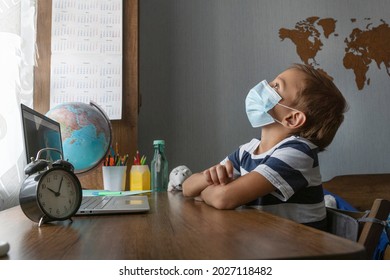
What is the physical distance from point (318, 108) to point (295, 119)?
2.8 inches

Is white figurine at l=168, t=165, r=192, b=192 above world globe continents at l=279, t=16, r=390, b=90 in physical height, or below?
below

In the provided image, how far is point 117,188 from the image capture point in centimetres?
156

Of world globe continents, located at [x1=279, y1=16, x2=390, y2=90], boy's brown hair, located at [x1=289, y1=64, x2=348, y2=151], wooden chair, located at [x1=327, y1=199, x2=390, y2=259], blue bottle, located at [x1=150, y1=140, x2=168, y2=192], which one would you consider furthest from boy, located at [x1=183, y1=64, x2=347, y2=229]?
world globe continents, located at [x1=279, y1=16, x2=390, y2=90]

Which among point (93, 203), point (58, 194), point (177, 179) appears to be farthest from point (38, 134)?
point (177, 179)

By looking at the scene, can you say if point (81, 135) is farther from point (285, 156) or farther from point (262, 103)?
point (285, 156)

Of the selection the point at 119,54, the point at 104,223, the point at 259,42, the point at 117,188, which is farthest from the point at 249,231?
the point at 259,42

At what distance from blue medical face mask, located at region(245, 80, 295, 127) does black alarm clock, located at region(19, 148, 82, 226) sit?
613 mm

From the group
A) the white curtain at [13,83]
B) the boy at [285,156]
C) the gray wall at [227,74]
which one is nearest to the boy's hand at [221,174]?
the boy at [285,156]

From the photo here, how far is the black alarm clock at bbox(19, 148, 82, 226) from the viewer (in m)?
0.67

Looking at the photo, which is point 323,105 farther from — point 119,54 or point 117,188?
point 119,54

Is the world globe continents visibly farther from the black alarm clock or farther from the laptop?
the black alarm clock

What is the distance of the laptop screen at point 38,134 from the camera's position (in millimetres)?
871

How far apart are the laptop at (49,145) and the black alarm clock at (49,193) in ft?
0.26

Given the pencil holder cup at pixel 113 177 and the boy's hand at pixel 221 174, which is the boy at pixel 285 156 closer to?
the boy's hand at pixel 221 174
